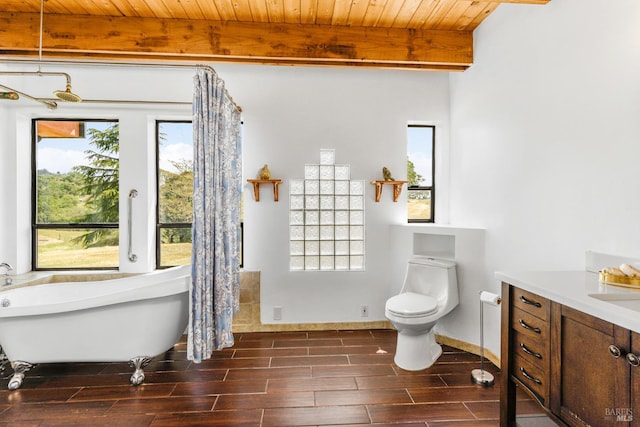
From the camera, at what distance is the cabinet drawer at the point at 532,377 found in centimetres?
147

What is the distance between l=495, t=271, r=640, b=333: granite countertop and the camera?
3.72 feet

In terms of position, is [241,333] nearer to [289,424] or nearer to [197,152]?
[289,424]

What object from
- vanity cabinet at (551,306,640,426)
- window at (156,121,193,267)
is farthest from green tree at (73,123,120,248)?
vanity cabinet at (551,306,640,426)

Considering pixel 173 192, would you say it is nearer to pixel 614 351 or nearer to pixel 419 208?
pixel 419 208

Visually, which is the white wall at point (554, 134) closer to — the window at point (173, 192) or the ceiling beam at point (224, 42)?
the ceiling beam at point (224, 42)

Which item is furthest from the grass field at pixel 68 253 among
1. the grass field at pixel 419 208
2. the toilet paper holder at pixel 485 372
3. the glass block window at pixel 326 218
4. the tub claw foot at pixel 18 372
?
the toilet paper holder at pixel 485 372

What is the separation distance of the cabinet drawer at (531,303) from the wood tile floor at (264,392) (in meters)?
0.83

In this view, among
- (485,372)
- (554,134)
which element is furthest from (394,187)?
(485,372)

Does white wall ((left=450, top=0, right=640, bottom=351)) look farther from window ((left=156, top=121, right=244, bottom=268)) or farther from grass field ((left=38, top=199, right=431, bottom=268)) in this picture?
grass field ((left=38, top=199, right=431, bottom=268))

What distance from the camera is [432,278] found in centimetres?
294

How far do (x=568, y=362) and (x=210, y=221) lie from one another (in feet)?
6.95

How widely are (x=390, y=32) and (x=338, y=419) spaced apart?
2975 mm

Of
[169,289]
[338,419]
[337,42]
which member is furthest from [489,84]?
[169,289]

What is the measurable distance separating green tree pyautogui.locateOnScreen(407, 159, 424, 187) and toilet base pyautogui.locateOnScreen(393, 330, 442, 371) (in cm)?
157
